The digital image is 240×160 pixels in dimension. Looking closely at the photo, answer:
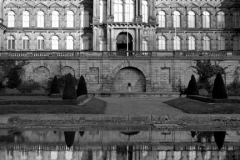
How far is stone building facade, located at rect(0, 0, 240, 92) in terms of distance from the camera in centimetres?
4894

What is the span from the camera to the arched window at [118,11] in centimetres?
→ 5981

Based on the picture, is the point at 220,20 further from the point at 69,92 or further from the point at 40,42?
the point at 69,92

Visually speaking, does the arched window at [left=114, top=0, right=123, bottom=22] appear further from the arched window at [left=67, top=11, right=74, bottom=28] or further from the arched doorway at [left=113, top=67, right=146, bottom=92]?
the arched doorway at [left=113, top=67, right=146, bottom=92]

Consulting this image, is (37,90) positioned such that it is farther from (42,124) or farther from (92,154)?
(92,154)

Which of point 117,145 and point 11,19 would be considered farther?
point 11,19

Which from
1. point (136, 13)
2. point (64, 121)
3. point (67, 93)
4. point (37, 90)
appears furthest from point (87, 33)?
point (64, 121)

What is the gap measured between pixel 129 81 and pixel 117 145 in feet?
125

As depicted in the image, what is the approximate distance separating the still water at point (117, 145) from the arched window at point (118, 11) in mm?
46227

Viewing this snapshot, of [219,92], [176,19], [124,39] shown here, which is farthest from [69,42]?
[219,92]

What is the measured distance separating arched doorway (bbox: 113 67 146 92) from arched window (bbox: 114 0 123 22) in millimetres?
13128

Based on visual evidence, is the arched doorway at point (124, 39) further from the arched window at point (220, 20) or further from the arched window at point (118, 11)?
the arched window at point (220, 20)

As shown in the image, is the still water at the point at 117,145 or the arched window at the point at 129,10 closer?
the still water at the point at 117,145

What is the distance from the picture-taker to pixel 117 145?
38.2 feet

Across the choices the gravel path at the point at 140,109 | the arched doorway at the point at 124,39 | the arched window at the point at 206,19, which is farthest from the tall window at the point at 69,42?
the gravel path at the point at 140,109
